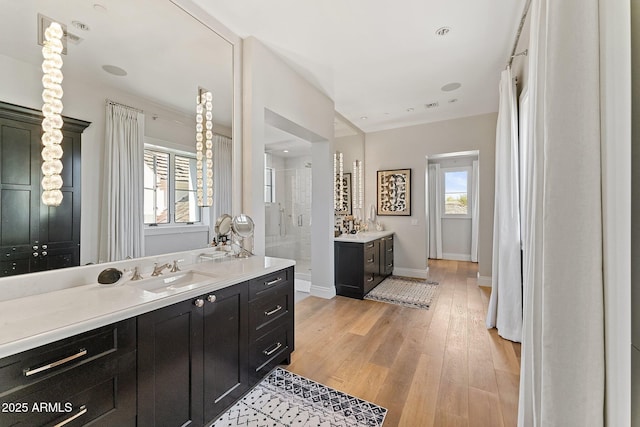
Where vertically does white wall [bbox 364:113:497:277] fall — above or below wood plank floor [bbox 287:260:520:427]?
above

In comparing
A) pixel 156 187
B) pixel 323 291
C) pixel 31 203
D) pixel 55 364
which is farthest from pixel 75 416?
pixel 323 291

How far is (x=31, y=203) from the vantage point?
133cm

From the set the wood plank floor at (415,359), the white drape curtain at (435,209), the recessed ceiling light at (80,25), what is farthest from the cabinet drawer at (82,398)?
the white drape curtain at (435,209)

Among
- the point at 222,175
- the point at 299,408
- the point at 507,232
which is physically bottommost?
the point at 299,408

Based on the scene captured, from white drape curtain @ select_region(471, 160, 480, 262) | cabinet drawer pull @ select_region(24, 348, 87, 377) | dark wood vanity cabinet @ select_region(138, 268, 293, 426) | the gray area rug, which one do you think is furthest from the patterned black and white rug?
white drape curtain @ select_region(471, 160, 480, 262)

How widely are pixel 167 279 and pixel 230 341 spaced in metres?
0.60

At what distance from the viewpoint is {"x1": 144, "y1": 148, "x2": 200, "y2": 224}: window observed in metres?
1.89

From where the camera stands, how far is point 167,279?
5.84ft

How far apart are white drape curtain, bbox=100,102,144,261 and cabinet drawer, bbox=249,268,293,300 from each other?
0.79 metres

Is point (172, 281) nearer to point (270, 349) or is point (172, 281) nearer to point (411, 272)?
point (270, 349)

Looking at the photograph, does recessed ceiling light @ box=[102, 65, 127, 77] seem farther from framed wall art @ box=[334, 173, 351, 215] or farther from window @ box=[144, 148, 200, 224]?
framed wall art @ box=[334, 173, 351, 215]

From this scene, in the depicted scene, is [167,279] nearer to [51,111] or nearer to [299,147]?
[51,111]

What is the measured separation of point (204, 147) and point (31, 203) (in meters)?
1.14

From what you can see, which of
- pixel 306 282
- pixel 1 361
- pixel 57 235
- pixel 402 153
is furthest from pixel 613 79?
pixel 402 153
